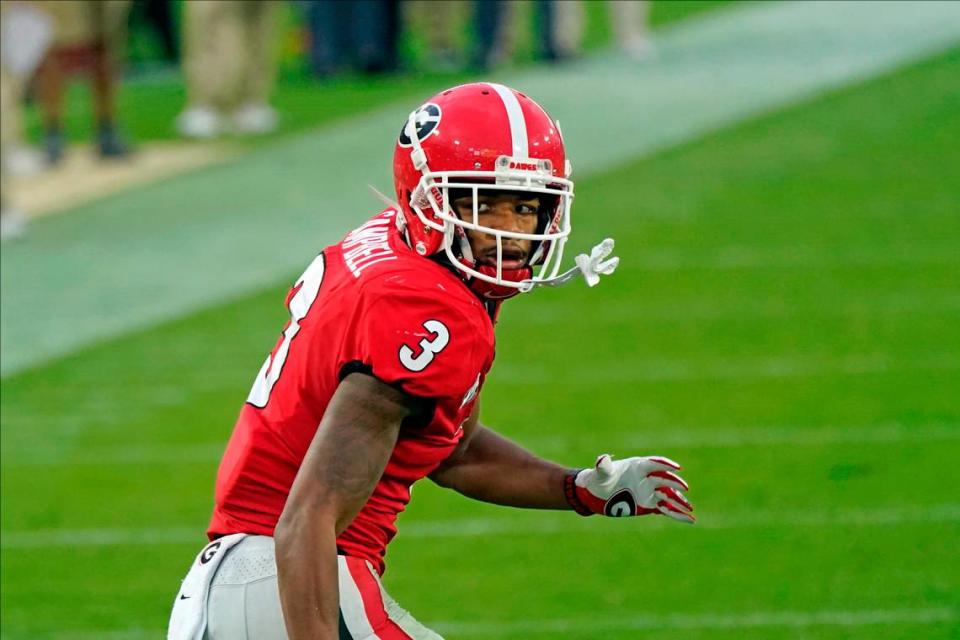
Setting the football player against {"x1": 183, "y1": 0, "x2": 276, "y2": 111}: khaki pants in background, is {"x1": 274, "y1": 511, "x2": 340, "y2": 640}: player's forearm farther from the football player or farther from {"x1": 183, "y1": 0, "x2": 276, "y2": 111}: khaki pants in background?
{"x1": 183, "y1": 0, "x2": 276, "y2": 111}: khaki pants in background

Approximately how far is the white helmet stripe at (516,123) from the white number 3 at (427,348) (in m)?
0.35

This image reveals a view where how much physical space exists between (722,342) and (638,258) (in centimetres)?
144

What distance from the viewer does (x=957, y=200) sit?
9516mm

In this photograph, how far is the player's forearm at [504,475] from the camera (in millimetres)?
3326

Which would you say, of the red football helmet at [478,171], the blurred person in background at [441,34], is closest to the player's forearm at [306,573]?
the red football helmet at [478,171]

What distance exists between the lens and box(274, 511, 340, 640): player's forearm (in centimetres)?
255

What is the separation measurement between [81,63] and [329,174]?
1766 millimetres

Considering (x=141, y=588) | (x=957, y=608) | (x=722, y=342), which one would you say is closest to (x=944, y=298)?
(x=722, y=342)

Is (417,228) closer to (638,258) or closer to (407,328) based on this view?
(407,328)

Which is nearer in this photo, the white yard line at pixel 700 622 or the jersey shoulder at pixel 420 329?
the jersey shoulder at pixel 420 329

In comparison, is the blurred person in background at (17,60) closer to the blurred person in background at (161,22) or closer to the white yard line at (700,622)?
the blurred person in background at (161,22)

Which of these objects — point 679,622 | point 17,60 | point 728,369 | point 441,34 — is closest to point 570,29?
point 441,34

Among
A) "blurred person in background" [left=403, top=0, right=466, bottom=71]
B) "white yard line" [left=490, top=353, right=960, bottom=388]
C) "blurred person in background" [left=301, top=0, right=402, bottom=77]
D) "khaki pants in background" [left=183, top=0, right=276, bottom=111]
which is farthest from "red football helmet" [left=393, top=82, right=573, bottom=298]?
"blurred person in background" [left=403, top=0, right=466, bottom=71]

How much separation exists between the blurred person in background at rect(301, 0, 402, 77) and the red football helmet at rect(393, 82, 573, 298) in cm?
1116
